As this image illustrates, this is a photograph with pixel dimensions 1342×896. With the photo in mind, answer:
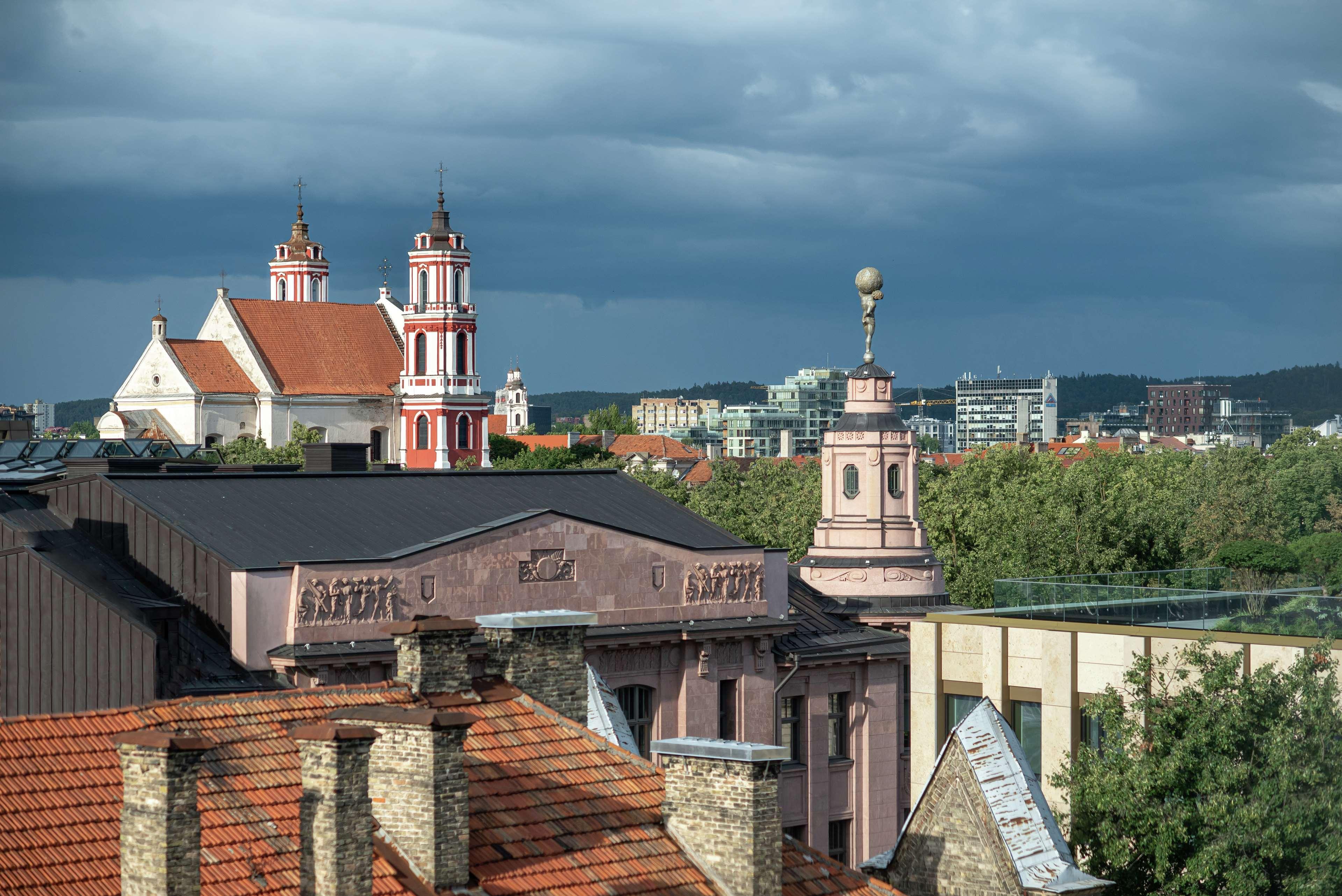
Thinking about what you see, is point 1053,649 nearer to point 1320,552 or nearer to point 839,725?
point 839,725

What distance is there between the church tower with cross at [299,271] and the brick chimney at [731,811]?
164693 mm

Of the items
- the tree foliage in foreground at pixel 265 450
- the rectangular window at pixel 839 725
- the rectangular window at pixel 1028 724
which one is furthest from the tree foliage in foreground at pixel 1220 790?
the tree foliage in foreground at pixel 265 450

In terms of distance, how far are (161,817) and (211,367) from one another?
134 meters

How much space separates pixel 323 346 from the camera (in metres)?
148

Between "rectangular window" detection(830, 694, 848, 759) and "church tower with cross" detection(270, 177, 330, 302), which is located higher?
"church tower with cross" detection(270, 177, 330, 302)

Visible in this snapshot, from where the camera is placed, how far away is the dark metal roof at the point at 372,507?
113 ft

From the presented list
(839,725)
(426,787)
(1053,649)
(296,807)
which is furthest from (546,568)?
(426,787)

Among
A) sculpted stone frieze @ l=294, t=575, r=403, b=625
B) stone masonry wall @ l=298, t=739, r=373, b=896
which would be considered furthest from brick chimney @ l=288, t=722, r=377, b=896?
sculpted stone frieze @ l=294, t=575, r=403, b=625

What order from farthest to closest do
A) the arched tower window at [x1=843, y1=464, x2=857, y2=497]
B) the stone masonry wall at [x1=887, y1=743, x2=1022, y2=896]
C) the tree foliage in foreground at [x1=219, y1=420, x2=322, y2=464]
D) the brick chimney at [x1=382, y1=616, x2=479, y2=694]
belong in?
the tree foliage in foreground at [x1=219, y1=420, x2=322, y2=464] → the arched tower window at [x1=843, y1=464, x2=857, y2=497] → the stone masonry wall at [x1=887, y1=743, x2=1022, y2=896] → the brick chimney at [x1=382, y1=616, x2=479, y2=694]

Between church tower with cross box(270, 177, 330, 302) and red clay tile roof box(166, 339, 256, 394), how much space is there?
32.0 m

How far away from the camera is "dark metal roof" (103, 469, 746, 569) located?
34.6m

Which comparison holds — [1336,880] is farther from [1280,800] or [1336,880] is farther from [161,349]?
[161,349]

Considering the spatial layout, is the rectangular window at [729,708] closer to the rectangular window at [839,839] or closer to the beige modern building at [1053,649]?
the rectangular window at [839,839]

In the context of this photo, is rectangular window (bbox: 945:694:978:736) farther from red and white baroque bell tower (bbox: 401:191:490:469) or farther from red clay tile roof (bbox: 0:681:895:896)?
red and white baroque bell tower (bbox: 401:191:490:469)
